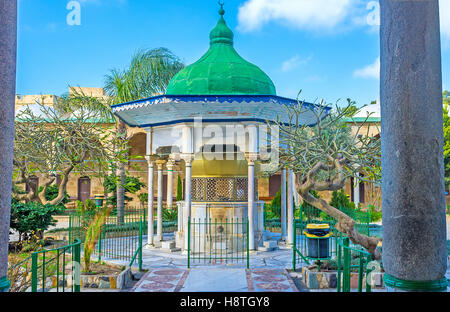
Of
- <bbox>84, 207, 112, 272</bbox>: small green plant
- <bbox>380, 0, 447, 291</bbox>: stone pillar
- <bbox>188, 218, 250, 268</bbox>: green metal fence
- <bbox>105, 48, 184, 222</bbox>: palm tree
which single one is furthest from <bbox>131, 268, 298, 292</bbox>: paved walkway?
<bbox>105, 48, 184, 222</bbox>: palm tree

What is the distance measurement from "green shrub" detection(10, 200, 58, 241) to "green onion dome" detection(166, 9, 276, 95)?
4.24m

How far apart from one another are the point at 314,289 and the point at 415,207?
4.00 meters

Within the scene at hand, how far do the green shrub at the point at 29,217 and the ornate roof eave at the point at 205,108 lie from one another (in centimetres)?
313

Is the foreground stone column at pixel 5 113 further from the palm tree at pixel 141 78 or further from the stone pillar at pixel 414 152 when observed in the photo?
the palm tree at pixel 141 78

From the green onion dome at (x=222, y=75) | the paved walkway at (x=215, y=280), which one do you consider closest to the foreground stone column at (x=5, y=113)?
the paved walkway at (x=215, y=280)

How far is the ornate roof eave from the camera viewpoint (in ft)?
24.4

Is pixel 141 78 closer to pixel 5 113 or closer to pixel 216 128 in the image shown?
pixel 216 128

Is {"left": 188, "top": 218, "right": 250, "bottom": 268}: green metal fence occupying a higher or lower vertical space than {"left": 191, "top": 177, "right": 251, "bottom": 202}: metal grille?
lower

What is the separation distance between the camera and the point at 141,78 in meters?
13.5

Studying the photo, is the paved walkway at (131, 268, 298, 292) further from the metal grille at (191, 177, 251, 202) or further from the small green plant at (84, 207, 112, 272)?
the metal grille at (191, 177, 251, 202)

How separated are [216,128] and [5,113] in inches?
235

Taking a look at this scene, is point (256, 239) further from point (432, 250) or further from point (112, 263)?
point (432, 250)
